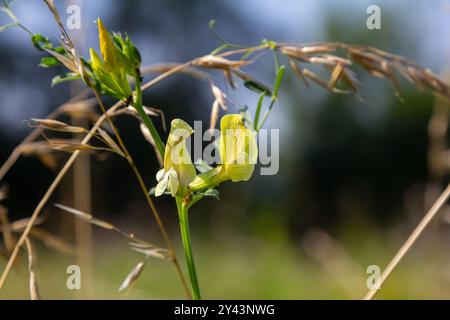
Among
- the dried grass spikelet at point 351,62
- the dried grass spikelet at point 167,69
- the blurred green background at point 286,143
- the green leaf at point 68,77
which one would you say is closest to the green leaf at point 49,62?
the green leaf at point 68,77

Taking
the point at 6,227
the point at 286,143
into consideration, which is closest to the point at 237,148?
the point at 6,227

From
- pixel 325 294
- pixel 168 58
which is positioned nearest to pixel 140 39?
pixel 168 58

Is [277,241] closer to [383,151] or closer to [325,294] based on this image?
[325,294]

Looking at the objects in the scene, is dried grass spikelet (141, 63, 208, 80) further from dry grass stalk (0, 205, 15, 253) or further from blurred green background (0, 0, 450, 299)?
blurred green background (0, 0, 450, 299)

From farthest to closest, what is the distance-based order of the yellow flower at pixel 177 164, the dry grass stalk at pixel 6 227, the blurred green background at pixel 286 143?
the blurred green background at pixel 286 143 → the dry grass stalk at pixel 6 227 → the yellow flower at pixel 177 164

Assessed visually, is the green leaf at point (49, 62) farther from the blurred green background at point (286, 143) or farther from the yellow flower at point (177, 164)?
the blurred green background at point (286, 143)

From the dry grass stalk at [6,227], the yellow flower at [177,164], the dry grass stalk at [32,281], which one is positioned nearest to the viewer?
the yellow flower at [177,164]

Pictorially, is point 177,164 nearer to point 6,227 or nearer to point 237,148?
point 237,148

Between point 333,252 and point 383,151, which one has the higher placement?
point 333,252
